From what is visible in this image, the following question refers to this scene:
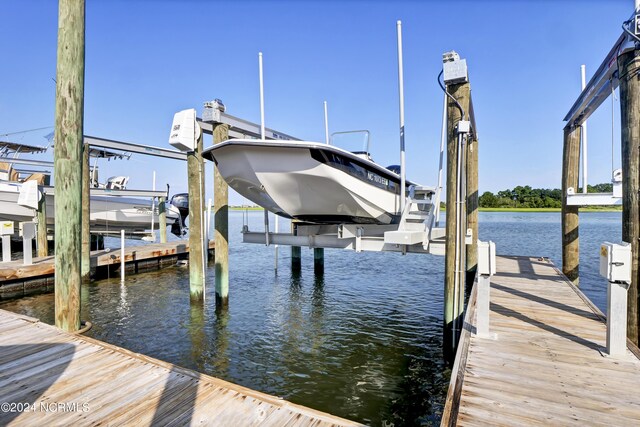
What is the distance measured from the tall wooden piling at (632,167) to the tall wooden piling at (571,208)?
12.9ft

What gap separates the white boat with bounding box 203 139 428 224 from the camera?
5.80 metres

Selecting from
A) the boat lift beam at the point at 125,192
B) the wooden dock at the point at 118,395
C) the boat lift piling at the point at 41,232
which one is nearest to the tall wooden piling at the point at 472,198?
the wooden dock at the point at 118,395

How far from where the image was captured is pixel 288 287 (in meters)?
11.2

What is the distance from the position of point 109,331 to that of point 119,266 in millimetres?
6348

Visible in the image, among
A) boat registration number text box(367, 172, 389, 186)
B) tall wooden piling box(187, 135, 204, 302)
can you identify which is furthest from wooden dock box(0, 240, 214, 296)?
boat registration number text box(367, 172, 389, 186)

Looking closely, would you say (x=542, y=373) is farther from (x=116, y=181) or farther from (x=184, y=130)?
(x=116, y=181)

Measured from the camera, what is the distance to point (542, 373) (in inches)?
126

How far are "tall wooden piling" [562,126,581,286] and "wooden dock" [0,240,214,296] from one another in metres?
12.9

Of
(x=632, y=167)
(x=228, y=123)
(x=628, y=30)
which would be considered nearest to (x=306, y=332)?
(x=228, y=123)

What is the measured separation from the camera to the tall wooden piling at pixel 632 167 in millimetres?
4695

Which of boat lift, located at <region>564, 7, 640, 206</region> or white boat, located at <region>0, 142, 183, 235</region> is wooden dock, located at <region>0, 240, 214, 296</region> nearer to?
white boat, located at <region>0, 142, 183, 235</region>

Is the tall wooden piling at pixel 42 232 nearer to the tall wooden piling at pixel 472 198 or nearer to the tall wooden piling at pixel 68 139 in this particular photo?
the tall wooden piling at pixel 68 139

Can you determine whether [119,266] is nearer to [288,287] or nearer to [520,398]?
[288,287]

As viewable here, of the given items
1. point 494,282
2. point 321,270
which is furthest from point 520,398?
point 321,270
